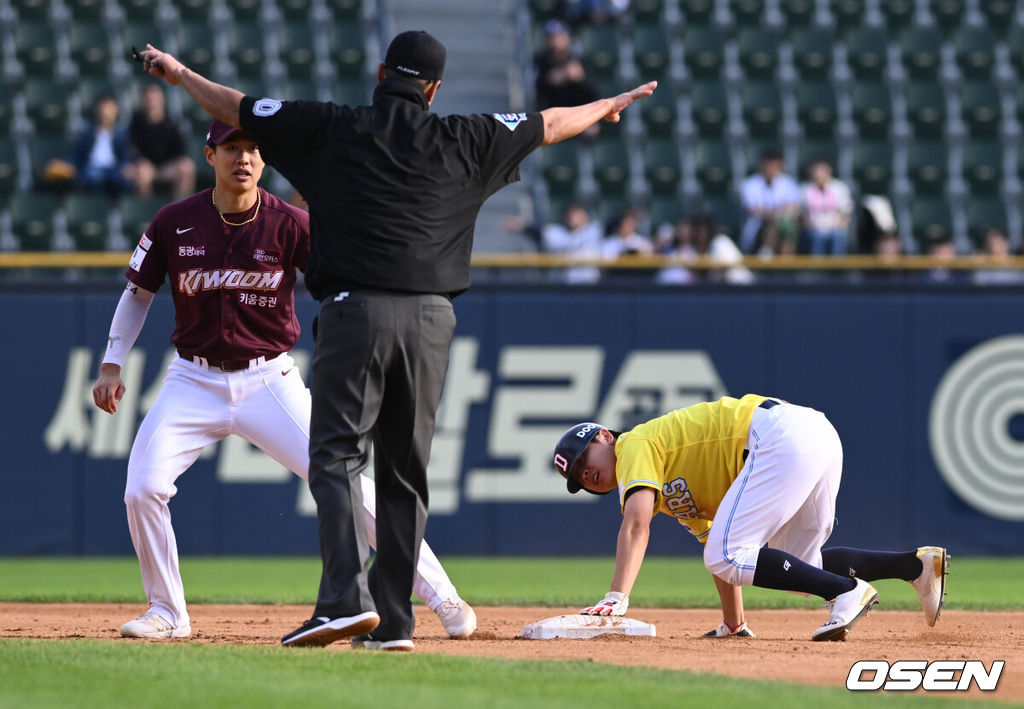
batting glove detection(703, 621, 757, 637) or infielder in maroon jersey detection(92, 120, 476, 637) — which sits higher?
infielder in maroon jersey detection(92, 120, 476, 637)

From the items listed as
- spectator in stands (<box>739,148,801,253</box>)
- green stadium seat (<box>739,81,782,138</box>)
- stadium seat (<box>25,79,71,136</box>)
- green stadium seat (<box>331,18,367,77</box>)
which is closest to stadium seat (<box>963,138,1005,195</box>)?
green stadium seat (<box>739,81,782,138</box>)

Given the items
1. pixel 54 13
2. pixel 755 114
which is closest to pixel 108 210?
pixel 54 13

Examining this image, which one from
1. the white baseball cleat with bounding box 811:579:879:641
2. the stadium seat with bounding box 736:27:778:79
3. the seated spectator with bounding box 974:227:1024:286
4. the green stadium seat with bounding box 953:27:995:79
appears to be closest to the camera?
the white baseball cleat with bounding box 811:579:879:641

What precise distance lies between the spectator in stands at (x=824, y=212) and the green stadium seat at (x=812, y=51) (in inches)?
125

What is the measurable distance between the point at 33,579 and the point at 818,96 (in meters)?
10.6

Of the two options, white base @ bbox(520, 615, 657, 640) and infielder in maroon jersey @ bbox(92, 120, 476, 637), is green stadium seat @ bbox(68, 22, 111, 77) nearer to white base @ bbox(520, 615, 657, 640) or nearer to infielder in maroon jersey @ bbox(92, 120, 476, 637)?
infielder in maroon jersey @ bbox(92, 120, 476, 637)

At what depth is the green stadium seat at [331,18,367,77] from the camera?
54.5ft

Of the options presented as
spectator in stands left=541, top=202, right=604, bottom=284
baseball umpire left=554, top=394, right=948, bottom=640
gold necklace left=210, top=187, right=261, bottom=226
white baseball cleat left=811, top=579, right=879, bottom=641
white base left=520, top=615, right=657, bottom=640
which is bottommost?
white base left=520, top=615, right=657, bottom=640

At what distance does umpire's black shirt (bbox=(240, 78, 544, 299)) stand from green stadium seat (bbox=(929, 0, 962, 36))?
558 inches

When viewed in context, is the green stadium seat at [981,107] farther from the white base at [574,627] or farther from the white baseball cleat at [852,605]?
the white base at [574,627]

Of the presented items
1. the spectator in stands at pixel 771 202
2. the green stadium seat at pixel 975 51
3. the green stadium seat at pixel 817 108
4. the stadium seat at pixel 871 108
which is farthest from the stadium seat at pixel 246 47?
the green stadium seat at pixel 975 51

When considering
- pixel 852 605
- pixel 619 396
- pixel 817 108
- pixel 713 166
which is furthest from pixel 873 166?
pixel 852 605

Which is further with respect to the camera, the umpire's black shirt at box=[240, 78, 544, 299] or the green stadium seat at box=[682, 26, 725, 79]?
the green stadium seat at box=[682, 26, 725, 79]

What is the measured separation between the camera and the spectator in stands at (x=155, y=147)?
13688mm
